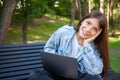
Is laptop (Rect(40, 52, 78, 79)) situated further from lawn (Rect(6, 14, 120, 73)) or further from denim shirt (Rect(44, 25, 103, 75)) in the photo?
lawn (Rect(6, 14, 120, 73))

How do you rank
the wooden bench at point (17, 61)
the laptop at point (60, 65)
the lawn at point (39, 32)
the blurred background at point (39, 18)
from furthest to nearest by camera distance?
the lawn at point (39, 32)
the blurred background at point (39, 18)
the wooden bench at point (17, 61)
the laptop at point (60, 65)

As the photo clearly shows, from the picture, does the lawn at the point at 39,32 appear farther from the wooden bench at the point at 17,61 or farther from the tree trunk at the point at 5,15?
the wooden bench at the point at 17,61

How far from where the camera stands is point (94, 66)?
99.9 inches

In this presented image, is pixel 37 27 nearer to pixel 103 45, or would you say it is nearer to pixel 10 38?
pixel 10 38

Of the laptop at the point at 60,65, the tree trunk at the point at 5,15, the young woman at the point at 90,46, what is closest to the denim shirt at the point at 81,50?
the young woman at the point at 90,46

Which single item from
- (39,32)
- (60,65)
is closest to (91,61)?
(60,65)

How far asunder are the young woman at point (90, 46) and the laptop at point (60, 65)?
95 mm

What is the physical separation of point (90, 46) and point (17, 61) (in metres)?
1.55

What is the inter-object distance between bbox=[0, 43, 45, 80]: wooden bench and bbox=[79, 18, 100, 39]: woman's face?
1.49 m

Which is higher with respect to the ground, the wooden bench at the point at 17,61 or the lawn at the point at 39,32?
the wooden bench at the point at 17,61

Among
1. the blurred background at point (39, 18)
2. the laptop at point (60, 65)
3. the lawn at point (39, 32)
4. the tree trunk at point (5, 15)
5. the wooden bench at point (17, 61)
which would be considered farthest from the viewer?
the lawn at point (39, 32)

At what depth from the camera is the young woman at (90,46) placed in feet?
8.32

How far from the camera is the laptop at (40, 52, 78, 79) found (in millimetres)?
2477

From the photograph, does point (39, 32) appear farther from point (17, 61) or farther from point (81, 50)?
point (81, 50)
